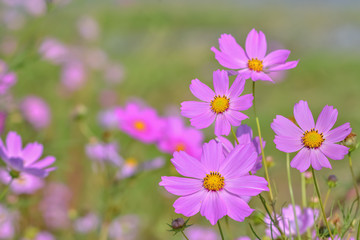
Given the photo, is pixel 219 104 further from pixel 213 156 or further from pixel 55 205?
pixel 55 205

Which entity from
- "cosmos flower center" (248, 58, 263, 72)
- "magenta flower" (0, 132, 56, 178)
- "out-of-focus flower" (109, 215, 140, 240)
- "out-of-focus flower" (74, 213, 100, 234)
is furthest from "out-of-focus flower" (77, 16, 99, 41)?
"cosmos flower center" (248, 58, 263, 72)

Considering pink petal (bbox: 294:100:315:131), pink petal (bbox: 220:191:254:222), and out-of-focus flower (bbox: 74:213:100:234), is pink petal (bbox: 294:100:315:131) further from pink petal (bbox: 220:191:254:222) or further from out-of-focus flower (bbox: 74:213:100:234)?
out-of-focus flower (bbox: 74:213:100:234)

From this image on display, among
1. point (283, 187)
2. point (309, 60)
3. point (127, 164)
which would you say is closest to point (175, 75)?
point (309, 60)

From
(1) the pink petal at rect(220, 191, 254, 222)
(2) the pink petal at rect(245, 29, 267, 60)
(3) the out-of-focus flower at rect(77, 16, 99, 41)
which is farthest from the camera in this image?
(3) the out-of-focus flower at rect(77, 16, 99, 41)

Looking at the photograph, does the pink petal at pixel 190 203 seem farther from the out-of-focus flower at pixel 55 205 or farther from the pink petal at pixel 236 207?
the out-of-focus flower at pixel 55 205

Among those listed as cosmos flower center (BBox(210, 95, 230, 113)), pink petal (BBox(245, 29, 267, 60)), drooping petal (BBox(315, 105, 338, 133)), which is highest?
pink petal (BBox(245, 29, 267, 60))

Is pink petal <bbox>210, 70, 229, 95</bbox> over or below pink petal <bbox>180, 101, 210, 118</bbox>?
over

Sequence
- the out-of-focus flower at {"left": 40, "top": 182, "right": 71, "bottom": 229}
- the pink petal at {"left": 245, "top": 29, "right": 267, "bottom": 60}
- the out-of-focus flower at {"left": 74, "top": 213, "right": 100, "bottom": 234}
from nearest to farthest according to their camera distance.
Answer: the pink petal at {"left": 245, "top": 29, "right": 267, "bottom": 60} < the out-of-focus flower at {"left": 74, "top": 213, "right": 100, "bottom": 234} < the out-of-focus flower at {"left": 40, "top": 182, "right": 71, "bottom": 229}

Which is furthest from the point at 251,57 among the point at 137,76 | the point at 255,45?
the point at 137,76
